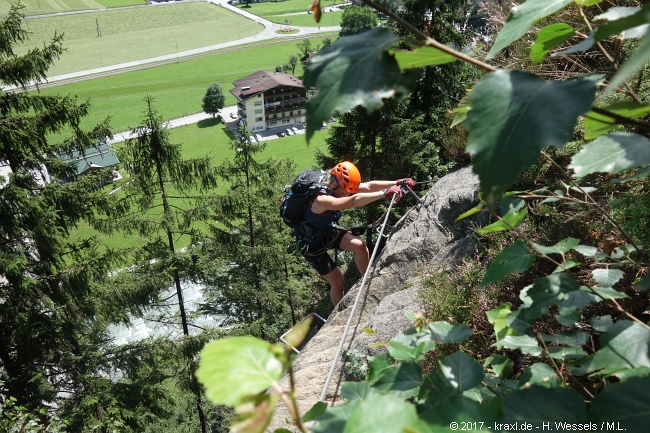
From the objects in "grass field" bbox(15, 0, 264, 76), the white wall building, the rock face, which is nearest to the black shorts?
the rock face

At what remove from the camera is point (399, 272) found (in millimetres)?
6348

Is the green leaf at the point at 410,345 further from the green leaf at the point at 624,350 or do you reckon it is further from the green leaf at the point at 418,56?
the green leaf at the point at 418,56

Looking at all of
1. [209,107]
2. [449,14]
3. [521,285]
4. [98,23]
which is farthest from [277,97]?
[98,23]

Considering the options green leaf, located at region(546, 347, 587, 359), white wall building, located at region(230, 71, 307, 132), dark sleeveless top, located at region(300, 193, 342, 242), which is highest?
green leaf, located at region(546, 347, 587, 359)

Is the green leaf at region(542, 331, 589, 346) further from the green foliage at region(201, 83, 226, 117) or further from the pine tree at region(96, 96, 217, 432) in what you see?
the green foliage at region(201, 83, 226, 117)

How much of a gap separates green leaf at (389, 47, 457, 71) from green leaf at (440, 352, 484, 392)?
0.73 m

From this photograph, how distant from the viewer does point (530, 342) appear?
1.46m

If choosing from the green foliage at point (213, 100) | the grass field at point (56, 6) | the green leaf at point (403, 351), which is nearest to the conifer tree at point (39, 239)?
the green leaf at point (403, 351)

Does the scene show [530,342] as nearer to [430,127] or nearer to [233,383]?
[233,383]

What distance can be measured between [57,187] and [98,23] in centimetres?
12084

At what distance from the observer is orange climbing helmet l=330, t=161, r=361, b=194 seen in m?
6.18

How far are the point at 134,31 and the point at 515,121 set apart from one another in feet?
412

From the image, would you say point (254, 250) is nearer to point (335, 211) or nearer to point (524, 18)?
point (335, 211)

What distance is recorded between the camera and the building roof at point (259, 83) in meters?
62.4
